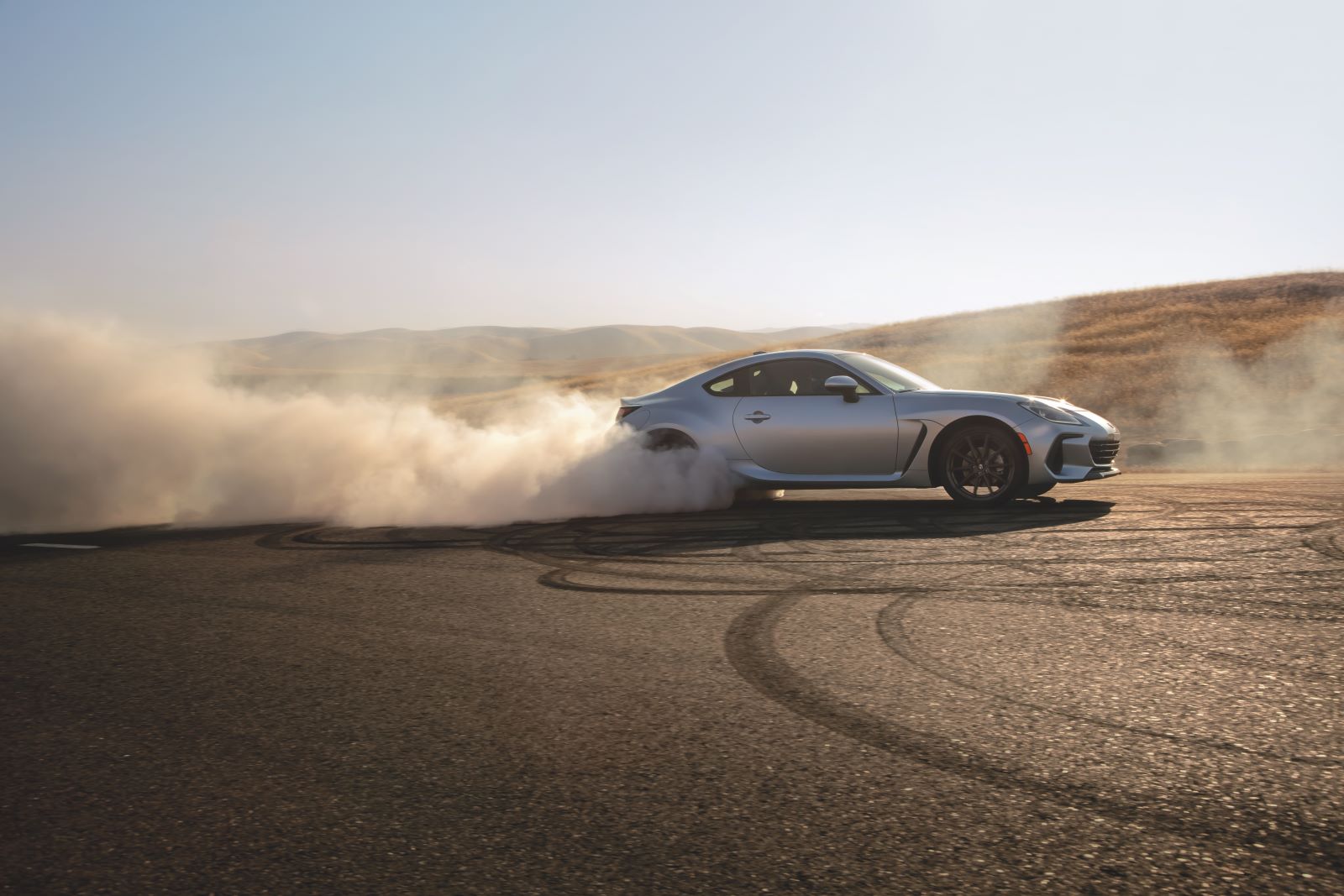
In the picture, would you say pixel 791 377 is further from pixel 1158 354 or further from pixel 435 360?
pixel 435 360

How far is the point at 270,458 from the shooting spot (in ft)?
41.2

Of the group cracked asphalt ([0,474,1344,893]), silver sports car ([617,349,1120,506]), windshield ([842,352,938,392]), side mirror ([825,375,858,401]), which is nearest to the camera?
cracked asphalt ([0,474,1344,893])

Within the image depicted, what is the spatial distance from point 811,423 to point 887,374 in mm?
1048

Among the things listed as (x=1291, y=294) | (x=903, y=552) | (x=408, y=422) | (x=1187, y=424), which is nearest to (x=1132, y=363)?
(x=1187, y=424)

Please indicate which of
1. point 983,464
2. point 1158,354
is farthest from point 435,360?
point 983,464

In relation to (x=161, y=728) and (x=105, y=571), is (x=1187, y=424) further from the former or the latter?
(x=161, y=728)

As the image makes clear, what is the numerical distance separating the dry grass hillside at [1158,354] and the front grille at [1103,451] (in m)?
12.9

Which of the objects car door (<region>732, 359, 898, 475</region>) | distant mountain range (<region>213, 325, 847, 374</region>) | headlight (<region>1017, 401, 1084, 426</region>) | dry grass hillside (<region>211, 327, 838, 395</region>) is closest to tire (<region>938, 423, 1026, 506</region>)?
headlight (<region>1017, 401, 1084, 426</region>)

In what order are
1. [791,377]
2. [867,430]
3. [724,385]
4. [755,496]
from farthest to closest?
[755,496], [724,385], [791,377], [867,430]

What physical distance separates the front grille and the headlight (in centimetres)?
22

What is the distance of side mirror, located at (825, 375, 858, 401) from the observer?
995 cm

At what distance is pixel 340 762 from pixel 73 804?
723mm

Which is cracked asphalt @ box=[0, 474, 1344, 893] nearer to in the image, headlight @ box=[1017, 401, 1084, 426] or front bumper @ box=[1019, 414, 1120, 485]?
front bumper @ box=[1019, 414, 1120, 485]

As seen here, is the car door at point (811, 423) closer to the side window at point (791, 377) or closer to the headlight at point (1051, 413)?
the side window at point (791, 377)
